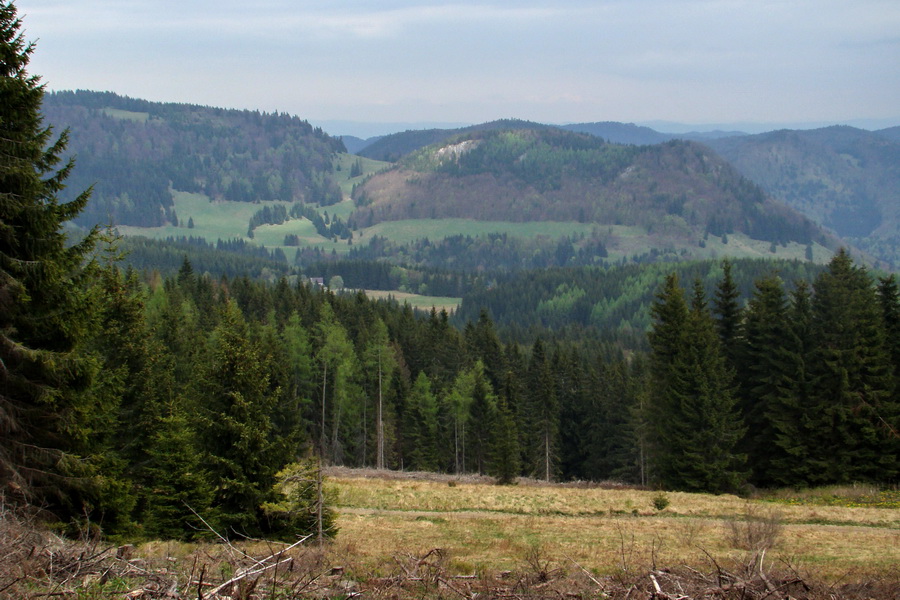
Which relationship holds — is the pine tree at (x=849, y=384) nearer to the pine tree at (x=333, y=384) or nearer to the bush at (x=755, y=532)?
the bush at (x=755, y=532)

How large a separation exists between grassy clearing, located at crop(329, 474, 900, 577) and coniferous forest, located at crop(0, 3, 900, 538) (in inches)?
202

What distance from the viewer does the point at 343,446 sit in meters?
71.8

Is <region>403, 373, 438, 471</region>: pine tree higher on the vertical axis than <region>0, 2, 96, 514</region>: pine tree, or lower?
lower

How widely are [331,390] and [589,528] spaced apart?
143ft

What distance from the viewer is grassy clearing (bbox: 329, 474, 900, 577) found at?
69.1ft

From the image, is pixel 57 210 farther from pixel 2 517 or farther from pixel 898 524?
pixel 898 524

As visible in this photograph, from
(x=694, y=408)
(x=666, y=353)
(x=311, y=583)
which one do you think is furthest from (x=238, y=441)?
(x=666, y=353)

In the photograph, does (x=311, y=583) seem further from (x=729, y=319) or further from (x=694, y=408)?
(x=729, y=319)

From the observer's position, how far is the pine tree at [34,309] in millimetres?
15859

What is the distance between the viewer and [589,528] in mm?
29406

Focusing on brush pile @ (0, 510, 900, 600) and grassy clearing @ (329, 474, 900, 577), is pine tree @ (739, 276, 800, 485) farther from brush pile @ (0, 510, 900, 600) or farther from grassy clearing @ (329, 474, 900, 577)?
brush pile @ (0, 510, 900, 600)

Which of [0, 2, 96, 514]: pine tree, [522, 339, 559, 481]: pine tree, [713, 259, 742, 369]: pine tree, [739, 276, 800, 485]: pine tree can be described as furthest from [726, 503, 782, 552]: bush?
[522, 339, 559, 481]: pine tree

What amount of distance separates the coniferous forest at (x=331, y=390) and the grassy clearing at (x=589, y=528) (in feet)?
16.8

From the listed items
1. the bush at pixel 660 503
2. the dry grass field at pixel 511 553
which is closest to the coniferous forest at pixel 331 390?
the dry grass field at pixel 511 553
